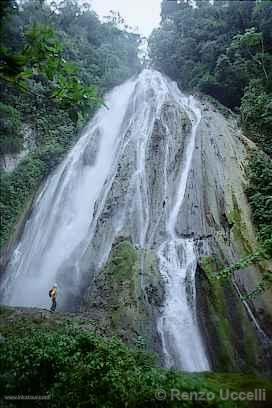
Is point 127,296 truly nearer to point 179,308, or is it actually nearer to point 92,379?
point 179,308

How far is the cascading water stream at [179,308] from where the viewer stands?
7.89m

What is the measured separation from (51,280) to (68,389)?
741cm

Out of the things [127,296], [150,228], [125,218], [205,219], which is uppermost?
[125,218]

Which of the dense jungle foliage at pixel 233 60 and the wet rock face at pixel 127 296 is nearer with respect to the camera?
the wet rock face at pixel 127 296

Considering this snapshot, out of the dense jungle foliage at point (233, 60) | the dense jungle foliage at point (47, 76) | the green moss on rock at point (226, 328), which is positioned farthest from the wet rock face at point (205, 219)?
the dense jungle foliage at point (47, 76)

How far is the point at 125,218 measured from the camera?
11523 millimetres

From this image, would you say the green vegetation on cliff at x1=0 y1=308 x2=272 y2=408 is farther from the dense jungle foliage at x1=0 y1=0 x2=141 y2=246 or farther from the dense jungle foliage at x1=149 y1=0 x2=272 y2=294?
the dense jungle foliage at x1=149 y1=0 x2=272 y2=294

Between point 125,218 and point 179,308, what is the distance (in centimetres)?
381

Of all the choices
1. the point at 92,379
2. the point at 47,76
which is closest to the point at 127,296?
the point at 92,379

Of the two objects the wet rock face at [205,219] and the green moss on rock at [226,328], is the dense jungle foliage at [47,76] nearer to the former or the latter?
the wet rock face at [205,219]

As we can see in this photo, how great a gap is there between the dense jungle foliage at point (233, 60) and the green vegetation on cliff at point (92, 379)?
5.12 metres

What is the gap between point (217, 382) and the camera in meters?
4.65

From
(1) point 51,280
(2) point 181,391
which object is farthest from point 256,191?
(2) point 181,391

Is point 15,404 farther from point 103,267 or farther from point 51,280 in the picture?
point 51,280
